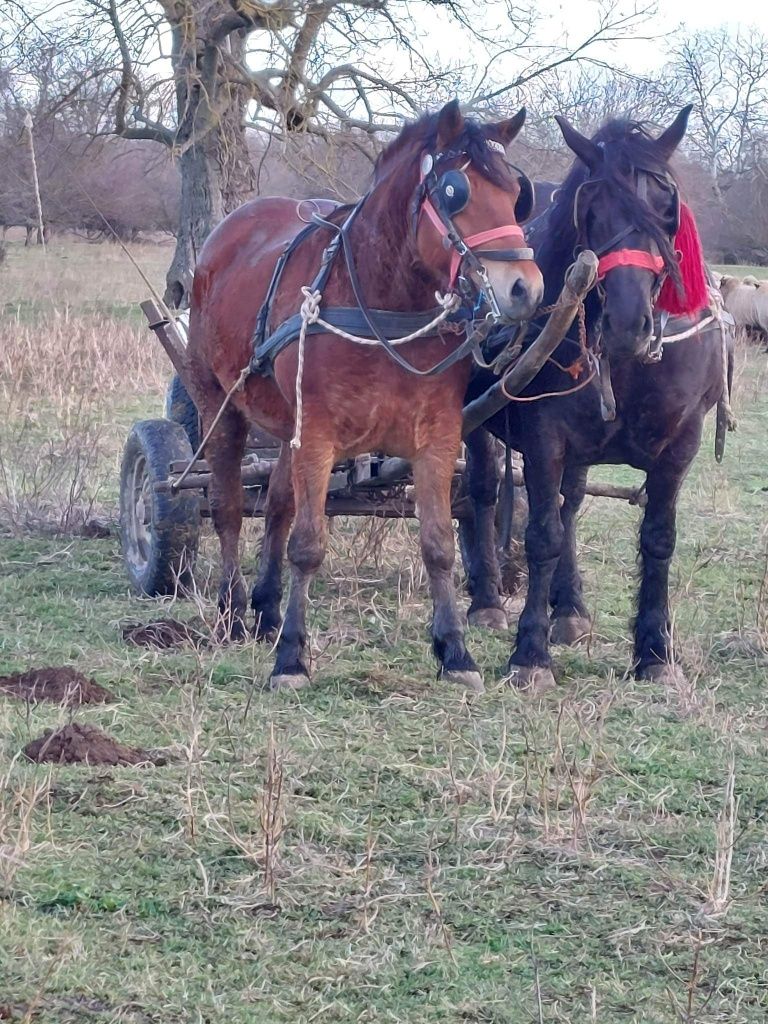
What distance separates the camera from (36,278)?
2430cm

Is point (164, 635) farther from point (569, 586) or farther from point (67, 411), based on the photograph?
point (67, 411)

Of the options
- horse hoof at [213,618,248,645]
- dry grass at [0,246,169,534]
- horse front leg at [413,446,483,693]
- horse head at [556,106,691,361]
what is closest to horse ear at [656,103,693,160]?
horse head at [556,106,691,361]

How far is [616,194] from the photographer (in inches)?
175

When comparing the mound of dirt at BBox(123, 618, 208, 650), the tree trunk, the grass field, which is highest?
the tree trunk

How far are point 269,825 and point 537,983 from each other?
0.87 meters

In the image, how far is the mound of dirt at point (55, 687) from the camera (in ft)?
14.7

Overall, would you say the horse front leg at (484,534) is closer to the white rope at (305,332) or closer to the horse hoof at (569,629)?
the horse hoof at (569,629)

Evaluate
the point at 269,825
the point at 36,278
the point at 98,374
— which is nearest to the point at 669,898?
the point at 269,825

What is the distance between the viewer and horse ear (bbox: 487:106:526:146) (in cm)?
448

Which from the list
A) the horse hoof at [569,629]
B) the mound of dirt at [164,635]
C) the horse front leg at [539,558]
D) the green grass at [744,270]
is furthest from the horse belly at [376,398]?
the green grass at [744,270]

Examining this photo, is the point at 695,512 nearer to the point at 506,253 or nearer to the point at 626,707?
the point at 626,707

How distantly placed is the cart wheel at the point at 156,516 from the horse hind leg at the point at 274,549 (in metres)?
0.50

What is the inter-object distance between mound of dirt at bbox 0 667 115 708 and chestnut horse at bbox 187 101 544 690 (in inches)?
25.3

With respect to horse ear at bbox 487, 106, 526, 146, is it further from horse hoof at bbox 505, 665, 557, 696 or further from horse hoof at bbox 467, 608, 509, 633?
horse hoof at bbox 467, 608, 509, 633
